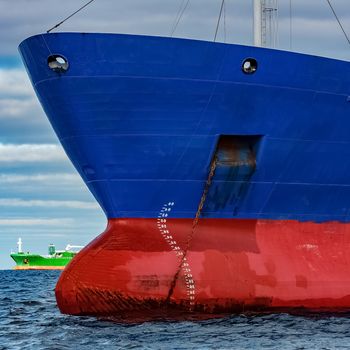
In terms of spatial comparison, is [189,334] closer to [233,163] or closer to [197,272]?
[197,272]

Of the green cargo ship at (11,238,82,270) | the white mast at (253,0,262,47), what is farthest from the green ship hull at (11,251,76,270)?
the white mast at (253,0,262,47)

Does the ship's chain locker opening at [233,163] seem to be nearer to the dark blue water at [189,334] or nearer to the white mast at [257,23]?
the dark blue water at [189,334]

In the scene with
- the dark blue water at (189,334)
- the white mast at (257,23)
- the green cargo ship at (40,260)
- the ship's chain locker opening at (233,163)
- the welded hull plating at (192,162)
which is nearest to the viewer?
the dark blue water at (189,334)

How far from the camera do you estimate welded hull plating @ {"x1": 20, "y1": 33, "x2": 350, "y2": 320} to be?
16.4m

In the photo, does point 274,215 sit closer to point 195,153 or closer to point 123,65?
point 195,153

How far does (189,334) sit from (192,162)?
3.34 metres

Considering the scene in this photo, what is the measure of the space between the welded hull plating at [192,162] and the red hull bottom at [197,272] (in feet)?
0.08

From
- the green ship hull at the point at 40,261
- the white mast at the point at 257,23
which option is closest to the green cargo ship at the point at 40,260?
the green ship hull at the point at 40,261

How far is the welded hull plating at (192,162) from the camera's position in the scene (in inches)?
646

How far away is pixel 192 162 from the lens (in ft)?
55.3

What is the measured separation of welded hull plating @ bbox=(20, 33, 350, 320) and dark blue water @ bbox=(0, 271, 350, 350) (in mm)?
640

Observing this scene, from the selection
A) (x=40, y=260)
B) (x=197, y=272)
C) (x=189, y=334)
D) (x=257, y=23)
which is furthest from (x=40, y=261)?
(x=189, y=334)

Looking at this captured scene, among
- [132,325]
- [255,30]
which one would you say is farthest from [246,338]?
[255,30]

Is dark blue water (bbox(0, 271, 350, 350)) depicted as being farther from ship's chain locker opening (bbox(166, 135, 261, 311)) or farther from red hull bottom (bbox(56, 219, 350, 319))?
ship's chain locker opening (bbox(166, 135, 261, 311))
